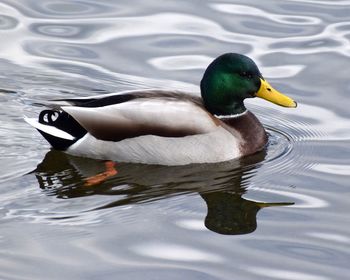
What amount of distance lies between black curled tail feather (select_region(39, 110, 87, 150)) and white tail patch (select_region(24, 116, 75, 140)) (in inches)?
1.0

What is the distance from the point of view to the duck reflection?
8.85 metres

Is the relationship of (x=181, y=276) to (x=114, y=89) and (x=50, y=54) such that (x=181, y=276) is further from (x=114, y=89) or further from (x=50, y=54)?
(x=50, y=54)

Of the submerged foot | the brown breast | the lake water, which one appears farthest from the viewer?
the brown breast

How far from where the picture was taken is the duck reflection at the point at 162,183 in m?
8.85

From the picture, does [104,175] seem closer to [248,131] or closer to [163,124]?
[163,124]

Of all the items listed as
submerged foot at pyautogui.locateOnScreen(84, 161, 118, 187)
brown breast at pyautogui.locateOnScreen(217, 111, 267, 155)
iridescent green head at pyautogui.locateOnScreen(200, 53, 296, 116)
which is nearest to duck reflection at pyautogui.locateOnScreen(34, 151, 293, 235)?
submerged foot at pyautogui.locateOnScreen(84, 161, 118, 187)

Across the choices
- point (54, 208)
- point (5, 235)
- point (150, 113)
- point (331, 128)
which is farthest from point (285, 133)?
point (5, 235)

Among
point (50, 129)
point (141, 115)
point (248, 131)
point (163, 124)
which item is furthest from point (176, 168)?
point (50, 129)

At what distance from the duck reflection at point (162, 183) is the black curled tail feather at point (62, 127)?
129 millimetres

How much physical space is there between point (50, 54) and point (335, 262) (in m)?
5.37

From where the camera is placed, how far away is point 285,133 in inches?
421

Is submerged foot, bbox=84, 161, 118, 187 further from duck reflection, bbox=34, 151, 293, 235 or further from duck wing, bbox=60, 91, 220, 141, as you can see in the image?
duck wing, bbox=60, 91, 220, 141

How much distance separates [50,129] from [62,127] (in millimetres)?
139

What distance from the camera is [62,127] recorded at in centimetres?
1005
